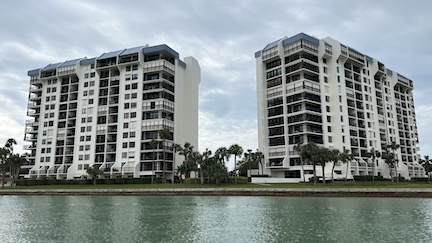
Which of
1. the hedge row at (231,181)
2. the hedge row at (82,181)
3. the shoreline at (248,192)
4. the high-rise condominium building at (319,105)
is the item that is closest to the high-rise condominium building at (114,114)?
the hedge row at (82,181)

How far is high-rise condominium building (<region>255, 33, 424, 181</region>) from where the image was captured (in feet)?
377

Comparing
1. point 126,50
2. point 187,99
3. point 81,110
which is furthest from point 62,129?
point 187,99

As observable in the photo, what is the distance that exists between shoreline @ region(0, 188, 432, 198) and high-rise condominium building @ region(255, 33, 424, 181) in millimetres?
32644

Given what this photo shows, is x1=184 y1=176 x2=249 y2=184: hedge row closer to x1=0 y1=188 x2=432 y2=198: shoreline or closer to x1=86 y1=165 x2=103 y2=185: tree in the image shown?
x1=0 y1=188 x2=432 y2=198: shoreline

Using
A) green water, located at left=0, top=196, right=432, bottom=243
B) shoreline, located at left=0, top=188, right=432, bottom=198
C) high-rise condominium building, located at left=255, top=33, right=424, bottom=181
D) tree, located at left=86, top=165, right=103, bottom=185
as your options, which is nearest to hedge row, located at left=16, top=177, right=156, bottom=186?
tree, located at left=86, top=165, right=103, bottom=185

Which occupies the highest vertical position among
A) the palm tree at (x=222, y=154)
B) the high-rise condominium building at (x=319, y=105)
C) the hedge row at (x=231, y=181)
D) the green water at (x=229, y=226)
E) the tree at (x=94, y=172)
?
the high-rise condominium building at (x=319, y=105)

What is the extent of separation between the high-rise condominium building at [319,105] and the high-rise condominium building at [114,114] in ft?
94.1

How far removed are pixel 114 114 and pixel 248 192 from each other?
215ft

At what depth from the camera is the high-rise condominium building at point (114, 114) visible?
120062 mm

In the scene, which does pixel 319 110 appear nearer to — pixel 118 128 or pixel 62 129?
pixel 118 128

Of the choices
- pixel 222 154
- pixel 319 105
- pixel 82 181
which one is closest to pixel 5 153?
pixel 82 181

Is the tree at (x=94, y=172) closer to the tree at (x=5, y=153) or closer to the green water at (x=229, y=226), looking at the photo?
the tree at (x=5, y=153)

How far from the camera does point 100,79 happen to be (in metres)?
131

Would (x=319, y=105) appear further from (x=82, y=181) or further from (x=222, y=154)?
(x=82, y=181)
